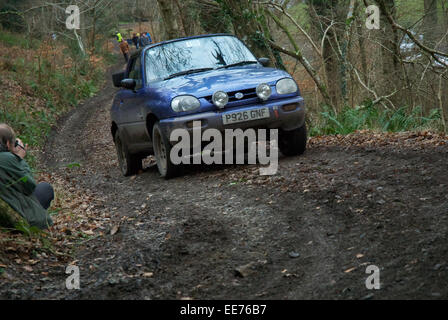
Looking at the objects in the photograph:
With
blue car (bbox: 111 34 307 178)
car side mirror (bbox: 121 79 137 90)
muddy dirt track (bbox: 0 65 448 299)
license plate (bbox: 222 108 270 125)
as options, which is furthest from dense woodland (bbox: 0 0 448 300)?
car side mirror (bbox: 121 79 137 90)

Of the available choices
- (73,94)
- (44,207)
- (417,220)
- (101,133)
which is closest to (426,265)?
(417,220)

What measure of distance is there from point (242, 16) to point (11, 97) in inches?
487

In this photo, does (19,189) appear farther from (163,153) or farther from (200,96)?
(163,153)

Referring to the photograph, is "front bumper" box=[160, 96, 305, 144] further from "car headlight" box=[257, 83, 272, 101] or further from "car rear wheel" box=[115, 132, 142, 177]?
"car rear wheel" box=[115, 132, 142, 177]

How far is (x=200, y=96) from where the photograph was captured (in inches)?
299

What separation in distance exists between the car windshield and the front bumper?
3.96ft

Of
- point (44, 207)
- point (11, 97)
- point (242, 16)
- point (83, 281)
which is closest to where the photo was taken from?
point (83, 281)

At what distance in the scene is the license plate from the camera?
24.9ft

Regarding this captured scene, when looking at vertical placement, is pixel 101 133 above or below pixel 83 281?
below

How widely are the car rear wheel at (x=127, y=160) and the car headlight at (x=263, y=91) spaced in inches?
118

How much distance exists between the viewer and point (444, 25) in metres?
15.2

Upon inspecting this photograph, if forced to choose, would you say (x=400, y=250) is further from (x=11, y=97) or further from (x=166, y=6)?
(x=11, y=97)

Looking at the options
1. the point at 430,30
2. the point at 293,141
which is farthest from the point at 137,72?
the point at 430,30

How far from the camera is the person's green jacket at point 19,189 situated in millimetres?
5344
